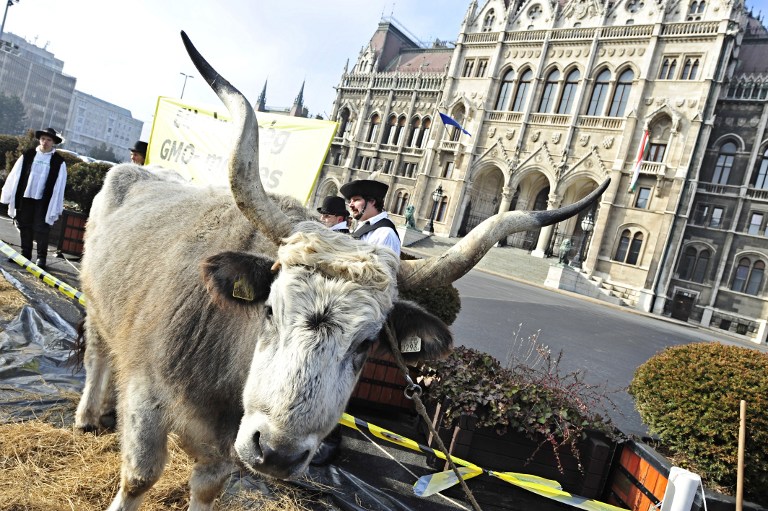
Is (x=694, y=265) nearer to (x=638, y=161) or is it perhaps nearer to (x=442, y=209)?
(x=638, y=161)

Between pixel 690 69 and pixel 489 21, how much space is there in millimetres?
17371

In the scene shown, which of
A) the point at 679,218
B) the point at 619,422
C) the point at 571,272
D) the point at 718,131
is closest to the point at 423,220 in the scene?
the point at 571,272

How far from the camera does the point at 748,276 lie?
30.9 m

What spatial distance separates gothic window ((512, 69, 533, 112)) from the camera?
39.6 meters

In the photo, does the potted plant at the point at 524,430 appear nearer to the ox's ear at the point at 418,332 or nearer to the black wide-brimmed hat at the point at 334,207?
the ox's ear at the point at 418,332

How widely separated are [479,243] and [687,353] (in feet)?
10.2

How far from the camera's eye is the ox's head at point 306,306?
5.81 feet

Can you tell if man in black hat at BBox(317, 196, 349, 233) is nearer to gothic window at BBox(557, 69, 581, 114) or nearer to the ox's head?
the ox's head

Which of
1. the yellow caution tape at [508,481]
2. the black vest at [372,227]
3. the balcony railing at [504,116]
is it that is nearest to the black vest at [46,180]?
the black vest at [372,227]

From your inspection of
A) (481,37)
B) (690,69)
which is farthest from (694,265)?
(481,37)

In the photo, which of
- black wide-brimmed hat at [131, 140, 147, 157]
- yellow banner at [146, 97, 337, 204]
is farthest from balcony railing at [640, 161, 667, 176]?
black wide-brimmed hat at [131, 140, 147, 157]

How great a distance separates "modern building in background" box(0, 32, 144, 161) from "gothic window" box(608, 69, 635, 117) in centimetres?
9156

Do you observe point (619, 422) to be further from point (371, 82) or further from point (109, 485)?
point (371, 82)

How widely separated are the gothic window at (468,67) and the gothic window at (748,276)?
26.0 m
